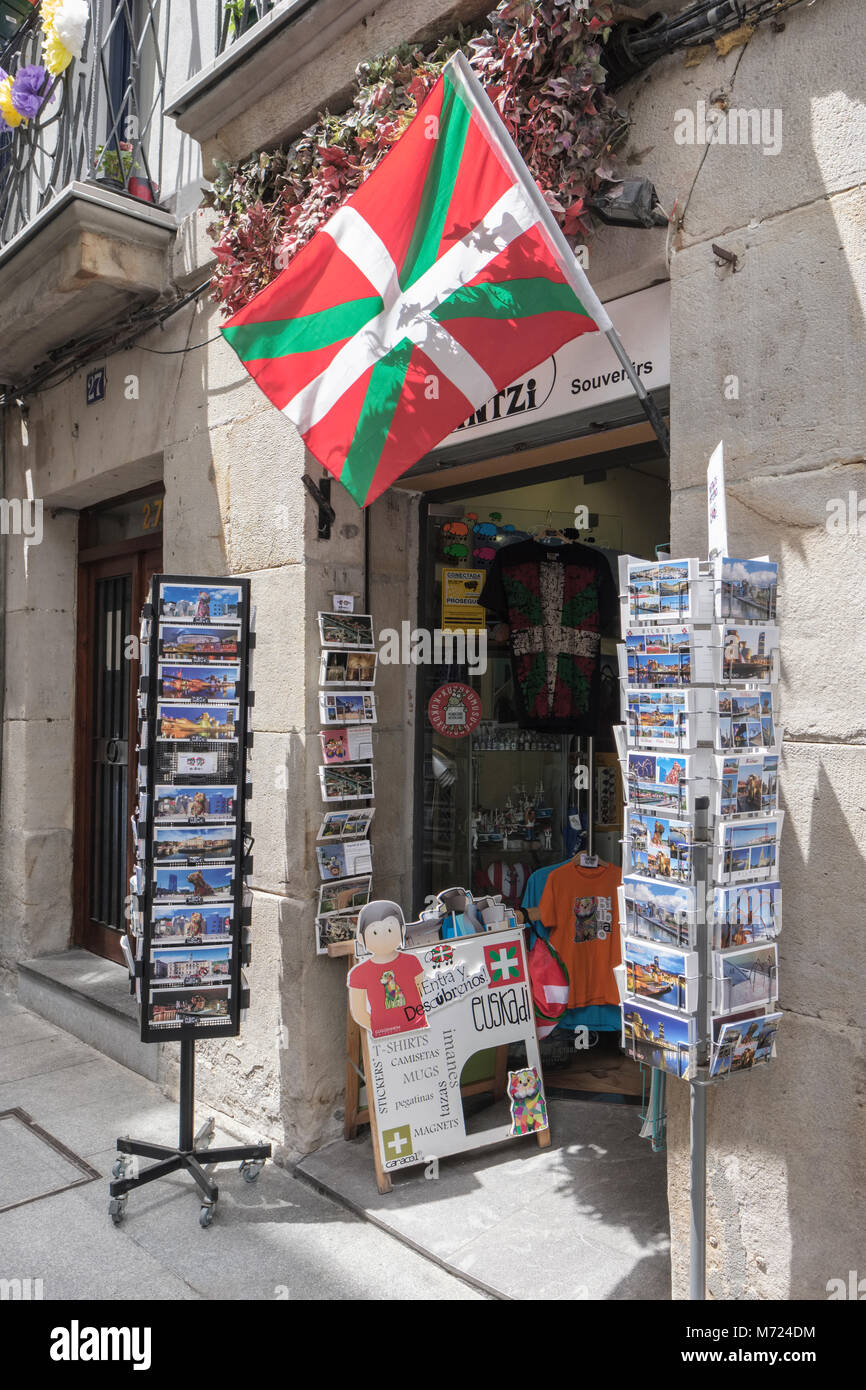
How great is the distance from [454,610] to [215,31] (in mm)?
3282

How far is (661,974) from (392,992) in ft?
5.45

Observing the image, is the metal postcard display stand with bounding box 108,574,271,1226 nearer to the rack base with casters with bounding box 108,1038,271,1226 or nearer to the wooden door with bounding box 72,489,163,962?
the rack base with casters with bounding box 108,1038,271,1226

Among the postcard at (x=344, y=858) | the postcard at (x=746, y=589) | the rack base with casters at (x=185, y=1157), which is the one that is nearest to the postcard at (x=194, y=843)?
the postcard at (x=344, y=858)

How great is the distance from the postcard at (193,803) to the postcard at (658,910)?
183 centimetres

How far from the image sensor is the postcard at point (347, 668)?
13.5 ft

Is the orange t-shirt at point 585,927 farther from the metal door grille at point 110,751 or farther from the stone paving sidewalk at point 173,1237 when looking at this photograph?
the metal door grille at point 110,751

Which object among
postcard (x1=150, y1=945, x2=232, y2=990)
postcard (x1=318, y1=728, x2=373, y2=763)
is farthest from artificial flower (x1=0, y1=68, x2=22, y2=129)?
postcard (x1=150, y1=945, x2=232, y2=990)

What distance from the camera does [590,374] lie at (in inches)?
138

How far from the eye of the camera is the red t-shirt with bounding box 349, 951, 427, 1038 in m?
3.73

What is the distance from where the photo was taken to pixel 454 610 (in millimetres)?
4777

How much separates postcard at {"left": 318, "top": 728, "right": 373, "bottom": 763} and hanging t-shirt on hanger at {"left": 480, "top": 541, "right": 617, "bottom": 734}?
0.94 metres

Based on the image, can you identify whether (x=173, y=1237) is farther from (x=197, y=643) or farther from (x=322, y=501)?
(x=322, y=501)

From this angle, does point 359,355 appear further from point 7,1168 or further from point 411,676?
point 7,1168

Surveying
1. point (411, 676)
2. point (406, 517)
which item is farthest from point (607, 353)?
point (411, 676)
